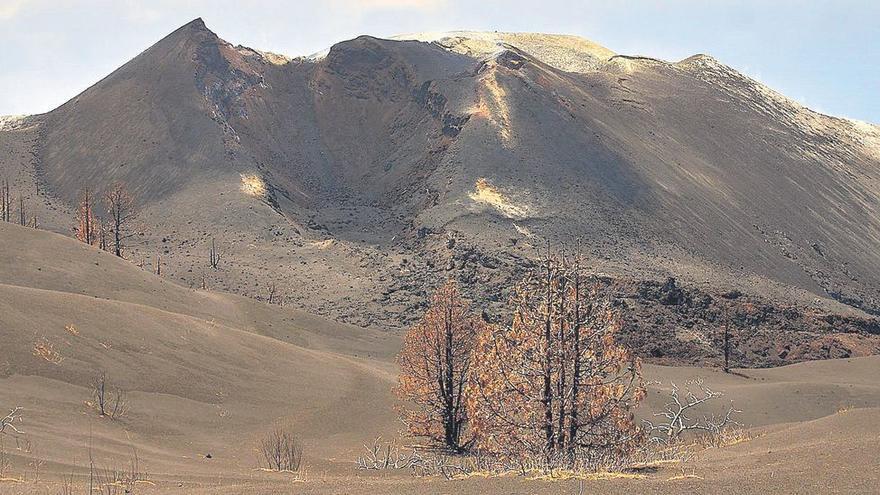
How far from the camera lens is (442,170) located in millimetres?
93938

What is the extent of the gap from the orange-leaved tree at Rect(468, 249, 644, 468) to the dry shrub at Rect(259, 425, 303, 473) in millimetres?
5136

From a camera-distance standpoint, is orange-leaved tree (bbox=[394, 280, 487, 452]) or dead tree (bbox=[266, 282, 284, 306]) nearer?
orange-leaved tree (bbox=[394, 280, 487, 452])

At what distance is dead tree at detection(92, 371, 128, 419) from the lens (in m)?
23.4

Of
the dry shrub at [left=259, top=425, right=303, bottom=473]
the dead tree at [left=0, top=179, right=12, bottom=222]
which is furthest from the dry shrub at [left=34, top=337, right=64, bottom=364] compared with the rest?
the dead tree at [left=0, top=179, right=12, bottom=222]

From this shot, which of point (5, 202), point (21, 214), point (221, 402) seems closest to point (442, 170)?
point (21, 214)

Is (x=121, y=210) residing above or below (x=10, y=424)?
above

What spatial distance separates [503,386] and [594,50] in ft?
498

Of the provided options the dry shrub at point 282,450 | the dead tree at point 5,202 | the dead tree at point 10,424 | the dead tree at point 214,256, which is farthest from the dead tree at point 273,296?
the dead tree at point 10,424

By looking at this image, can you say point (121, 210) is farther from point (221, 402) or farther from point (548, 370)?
point (548, 370)

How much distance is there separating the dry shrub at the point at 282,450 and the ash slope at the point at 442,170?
37549mm

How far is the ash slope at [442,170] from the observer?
76.6m

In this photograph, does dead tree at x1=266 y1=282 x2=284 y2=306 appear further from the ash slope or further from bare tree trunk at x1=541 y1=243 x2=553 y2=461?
bare tree trunk at x1=541 y1=243 x2=553 y2=461

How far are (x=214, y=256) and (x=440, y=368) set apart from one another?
48.5m

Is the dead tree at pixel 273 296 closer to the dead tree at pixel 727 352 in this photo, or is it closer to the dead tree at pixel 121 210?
the dead tree at pixel 121 210
